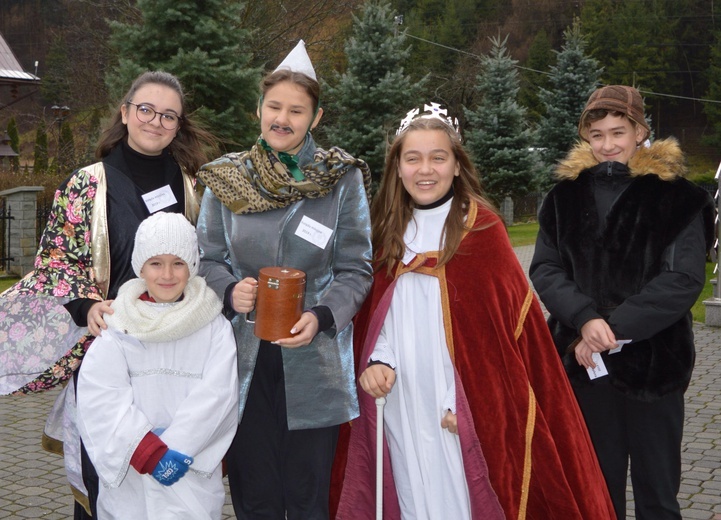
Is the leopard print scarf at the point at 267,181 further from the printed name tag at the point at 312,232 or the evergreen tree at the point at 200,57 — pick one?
the evergreen tree at the point at 200,57

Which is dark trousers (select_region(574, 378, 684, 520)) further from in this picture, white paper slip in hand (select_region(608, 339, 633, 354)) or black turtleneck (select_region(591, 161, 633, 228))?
black turtleneck (select_region(591, 161, 633, 228))

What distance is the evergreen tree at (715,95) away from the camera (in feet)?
163

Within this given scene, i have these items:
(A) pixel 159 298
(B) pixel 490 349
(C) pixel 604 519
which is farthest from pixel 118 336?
(C) pixel 604 519

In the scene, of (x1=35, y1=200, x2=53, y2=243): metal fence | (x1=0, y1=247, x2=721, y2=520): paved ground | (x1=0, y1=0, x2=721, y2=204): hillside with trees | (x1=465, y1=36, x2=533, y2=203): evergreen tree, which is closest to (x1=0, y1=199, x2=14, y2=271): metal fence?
(x1=35, y1=200, x2=53, y2=243): metal fence

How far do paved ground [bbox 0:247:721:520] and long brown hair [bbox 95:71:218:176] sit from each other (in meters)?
2.08

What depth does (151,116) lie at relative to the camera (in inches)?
139

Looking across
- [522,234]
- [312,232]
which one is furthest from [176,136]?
[522,234]

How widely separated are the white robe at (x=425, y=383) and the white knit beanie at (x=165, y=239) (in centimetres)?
82

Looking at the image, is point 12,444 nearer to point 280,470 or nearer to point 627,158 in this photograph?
point 280,470

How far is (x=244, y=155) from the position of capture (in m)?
3.23

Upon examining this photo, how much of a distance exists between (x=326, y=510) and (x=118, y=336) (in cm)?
103

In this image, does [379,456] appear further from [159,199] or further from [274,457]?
[159,199]

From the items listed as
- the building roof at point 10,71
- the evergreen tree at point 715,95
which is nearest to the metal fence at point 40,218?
the building roof at point 10,71

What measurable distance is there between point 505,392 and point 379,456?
0.54 metres
